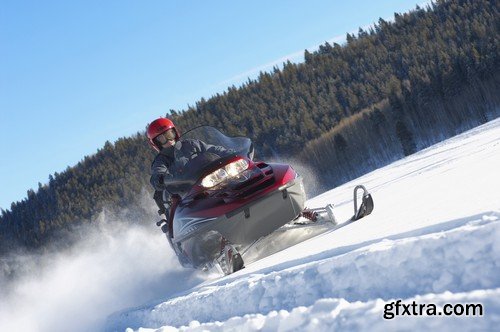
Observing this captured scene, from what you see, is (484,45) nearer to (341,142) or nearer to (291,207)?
(341,142)

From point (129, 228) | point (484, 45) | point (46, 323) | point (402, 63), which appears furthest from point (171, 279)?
point (402, 63)

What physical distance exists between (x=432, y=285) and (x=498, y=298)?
444 mm

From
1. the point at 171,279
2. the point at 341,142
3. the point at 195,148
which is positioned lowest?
the point at 341,142

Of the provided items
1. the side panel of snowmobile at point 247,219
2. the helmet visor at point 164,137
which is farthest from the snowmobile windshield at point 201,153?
the side panel of snowmobile at point 247,219

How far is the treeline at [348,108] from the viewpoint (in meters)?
68.3

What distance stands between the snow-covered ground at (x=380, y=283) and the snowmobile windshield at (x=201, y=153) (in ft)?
5.77

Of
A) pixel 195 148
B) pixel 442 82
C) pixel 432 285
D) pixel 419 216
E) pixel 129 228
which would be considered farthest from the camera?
pixel 442 82

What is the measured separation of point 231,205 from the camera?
623 cm

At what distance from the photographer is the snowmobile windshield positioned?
660 cm

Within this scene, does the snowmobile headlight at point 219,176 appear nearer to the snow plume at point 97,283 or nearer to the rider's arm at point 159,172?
the rider's arm at point 159,172

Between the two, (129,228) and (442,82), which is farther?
(442,82)

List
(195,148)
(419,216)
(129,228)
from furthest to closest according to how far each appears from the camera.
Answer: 1. (129,228)
2. (195,148)
3. (419,216)

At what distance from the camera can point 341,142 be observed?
76.6 metres

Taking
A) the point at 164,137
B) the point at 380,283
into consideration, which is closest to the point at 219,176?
the point at 164,137
